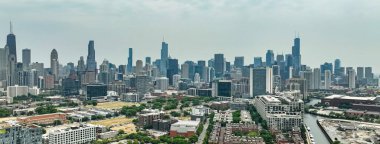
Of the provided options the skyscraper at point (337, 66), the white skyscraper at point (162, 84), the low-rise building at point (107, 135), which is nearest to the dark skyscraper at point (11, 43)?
the white skyscraper at point (162, 84)

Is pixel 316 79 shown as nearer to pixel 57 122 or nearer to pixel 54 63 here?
pixel 57 122

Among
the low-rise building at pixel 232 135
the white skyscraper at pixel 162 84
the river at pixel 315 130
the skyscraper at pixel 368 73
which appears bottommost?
the river at pixel 315 130

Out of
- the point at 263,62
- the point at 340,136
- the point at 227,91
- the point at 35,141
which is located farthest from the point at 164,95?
the point at 263,62

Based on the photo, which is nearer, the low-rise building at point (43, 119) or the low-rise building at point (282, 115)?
the low-rise building at point (282, 115)

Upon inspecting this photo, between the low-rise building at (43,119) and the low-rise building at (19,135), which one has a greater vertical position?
the low-rise building at (19,135)

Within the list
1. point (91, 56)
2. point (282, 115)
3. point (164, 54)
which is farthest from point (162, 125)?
point (164, 54)

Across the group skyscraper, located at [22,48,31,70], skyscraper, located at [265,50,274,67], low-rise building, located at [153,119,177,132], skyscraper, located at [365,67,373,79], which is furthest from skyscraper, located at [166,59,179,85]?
low-rise building, located at [153,119,177,132]

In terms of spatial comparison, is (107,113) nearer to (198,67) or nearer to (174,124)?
(174,124)

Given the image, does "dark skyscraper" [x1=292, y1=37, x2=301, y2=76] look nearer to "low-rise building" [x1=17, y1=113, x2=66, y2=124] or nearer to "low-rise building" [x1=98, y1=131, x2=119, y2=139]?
"low-rise building" [x1=17, y1=113, x2=66, y2=124]

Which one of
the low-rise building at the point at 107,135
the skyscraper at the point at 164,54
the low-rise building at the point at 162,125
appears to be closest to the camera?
the low-rise building at the point at 107,135

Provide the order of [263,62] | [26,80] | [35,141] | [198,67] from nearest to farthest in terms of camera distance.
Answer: [35,141] < [26,80] < [198,67] < [263,62]

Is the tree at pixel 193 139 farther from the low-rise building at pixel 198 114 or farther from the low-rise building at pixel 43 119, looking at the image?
the low-rise building at pixel 43 119
